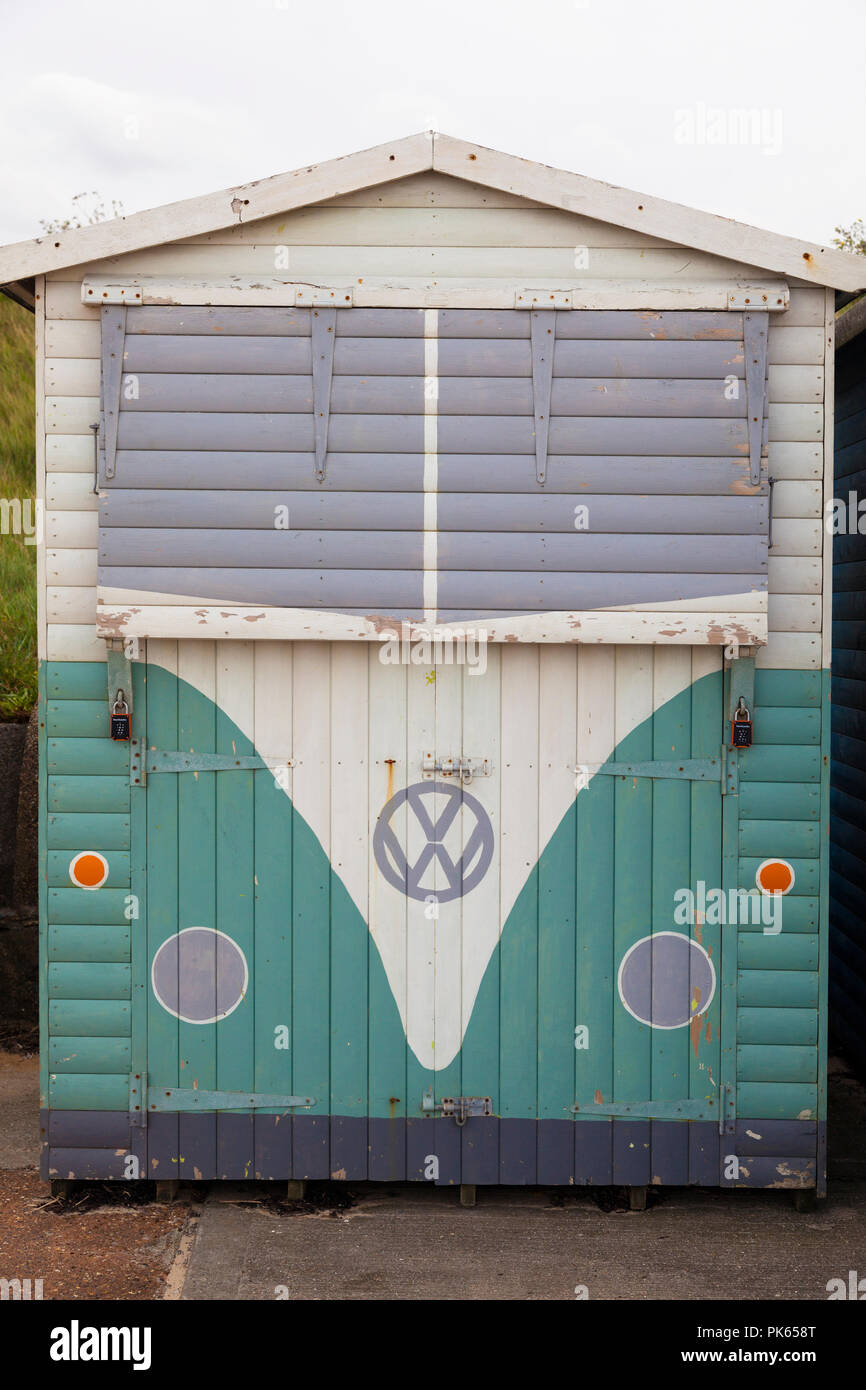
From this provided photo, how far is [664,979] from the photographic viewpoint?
14.9ft

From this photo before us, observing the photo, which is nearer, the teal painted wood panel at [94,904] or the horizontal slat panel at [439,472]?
the horizontal slat panel at [439,472]

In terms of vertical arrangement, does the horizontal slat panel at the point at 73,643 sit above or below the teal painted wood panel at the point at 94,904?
above

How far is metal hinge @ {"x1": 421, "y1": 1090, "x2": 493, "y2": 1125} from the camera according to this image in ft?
14.9

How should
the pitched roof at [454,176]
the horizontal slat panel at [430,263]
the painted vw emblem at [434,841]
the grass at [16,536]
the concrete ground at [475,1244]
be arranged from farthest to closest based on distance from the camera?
the grass at [16,536] < the painted vw emblem at [434,841] < the horizontal slat panel at [430,263] < the pitched roof at [454,176] < the concrete ground at [475,1244]

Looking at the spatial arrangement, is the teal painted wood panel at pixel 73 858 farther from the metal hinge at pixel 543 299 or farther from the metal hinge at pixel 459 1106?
the metal hinge at pixel 543 299

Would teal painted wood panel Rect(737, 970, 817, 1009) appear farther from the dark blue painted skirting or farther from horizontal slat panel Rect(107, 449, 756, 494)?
horizontal slat panel Rect(107, 449, 756, 494)

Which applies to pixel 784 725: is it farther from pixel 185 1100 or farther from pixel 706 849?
pixel 185 1100

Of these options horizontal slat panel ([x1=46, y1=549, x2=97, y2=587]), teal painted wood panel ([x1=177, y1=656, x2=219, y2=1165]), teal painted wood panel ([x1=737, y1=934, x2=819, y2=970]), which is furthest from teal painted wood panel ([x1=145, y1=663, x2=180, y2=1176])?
teal painted wood panel ([x1=737, y1=934, x2=819, y2=970])

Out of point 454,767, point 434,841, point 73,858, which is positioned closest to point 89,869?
point 73,858

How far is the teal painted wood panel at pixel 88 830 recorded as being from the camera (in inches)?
180

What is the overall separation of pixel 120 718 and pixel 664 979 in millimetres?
2257

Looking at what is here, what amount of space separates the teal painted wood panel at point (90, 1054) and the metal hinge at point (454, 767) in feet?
5.05

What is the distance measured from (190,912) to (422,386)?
7.01ft

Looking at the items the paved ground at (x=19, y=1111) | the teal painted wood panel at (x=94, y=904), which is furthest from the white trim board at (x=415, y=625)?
the paved ground at (x=19, y=1111)
